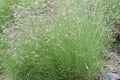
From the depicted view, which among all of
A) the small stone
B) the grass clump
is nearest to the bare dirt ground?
the small stone

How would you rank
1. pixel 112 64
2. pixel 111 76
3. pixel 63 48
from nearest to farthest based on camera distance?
1. pixel 63 48
2. pixel 111 76
3. pixel 112 64

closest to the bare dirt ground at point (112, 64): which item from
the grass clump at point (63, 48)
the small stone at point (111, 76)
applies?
the small stone at point (111, 76)

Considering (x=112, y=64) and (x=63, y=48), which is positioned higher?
(x=63, y=48)

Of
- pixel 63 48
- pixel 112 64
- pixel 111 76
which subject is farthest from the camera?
pixel 112 64

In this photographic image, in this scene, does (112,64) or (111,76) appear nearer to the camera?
(111,76)

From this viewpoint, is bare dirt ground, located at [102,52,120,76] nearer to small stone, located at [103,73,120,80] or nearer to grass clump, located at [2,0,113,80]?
small stone, located at [103,73,120,80]

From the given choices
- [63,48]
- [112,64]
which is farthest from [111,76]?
[63,48]

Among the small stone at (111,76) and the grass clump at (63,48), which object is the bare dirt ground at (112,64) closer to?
the small stone at (111,76)

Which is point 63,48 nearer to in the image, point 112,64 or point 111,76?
point 111,76
